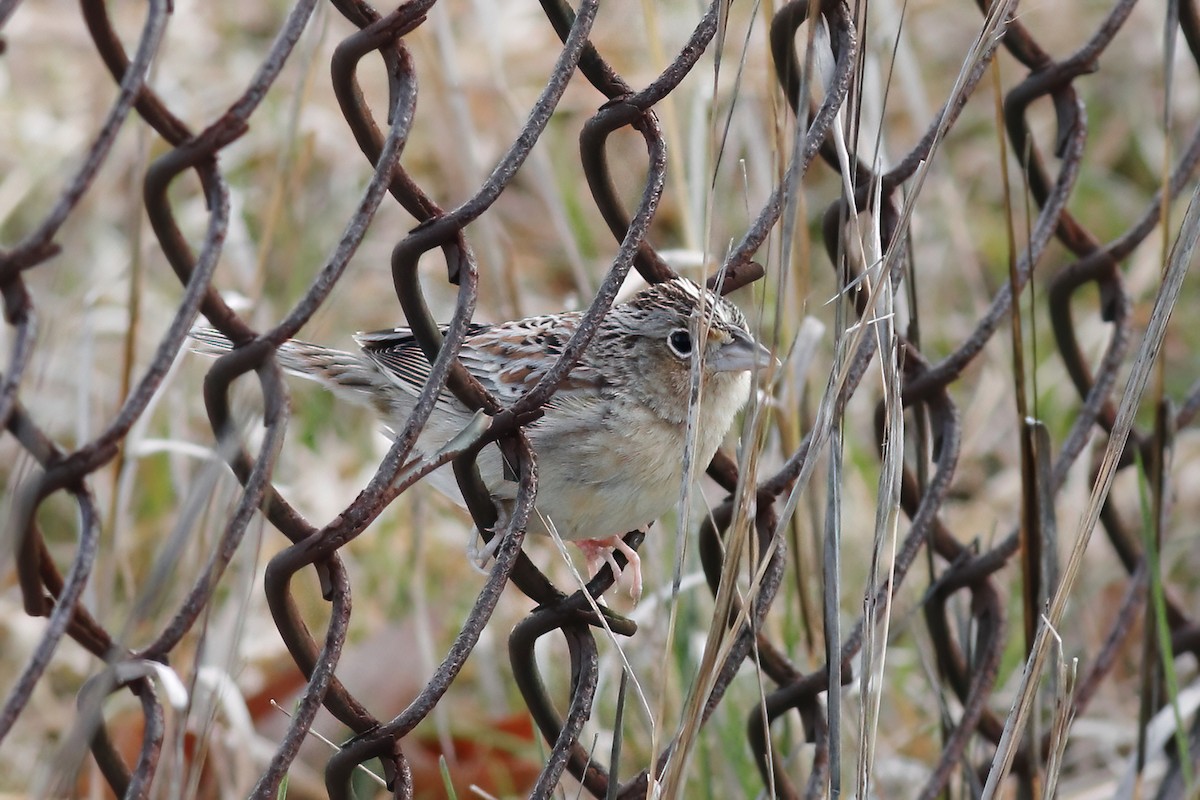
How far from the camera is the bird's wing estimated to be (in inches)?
95.2

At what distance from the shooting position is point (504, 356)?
8.28 ft

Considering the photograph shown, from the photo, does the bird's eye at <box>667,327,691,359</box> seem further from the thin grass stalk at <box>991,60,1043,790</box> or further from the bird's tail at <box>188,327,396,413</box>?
the thin grass stalk at <box>991,60,1043,790</box>

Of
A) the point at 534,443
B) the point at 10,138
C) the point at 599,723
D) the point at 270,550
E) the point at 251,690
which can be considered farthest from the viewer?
the point at 10,138

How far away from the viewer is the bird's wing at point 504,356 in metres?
2.42

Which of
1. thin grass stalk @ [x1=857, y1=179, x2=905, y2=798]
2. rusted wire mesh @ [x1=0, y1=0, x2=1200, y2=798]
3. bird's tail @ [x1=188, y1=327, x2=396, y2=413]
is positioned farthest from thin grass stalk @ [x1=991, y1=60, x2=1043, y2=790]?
bird's tail @ [x1=188, y1=327, x2=396, y2=413]

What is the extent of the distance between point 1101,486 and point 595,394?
3.63ft

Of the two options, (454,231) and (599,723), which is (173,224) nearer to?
(454,231)

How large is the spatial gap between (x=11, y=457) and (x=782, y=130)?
334 centimetres

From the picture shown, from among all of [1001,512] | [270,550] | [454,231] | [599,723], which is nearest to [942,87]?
[1001,512]

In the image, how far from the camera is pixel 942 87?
5613 mm

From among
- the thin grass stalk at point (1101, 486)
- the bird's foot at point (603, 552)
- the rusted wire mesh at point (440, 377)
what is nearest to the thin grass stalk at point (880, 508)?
the rusted wire mesh at point (440, 377)

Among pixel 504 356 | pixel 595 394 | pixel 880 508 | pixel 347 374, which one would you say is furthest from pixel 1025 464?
pixel 347 374

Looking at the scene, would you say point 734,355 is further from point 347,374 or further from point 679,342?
point 347,374

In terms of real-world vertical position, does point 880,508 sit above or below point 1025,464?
below
